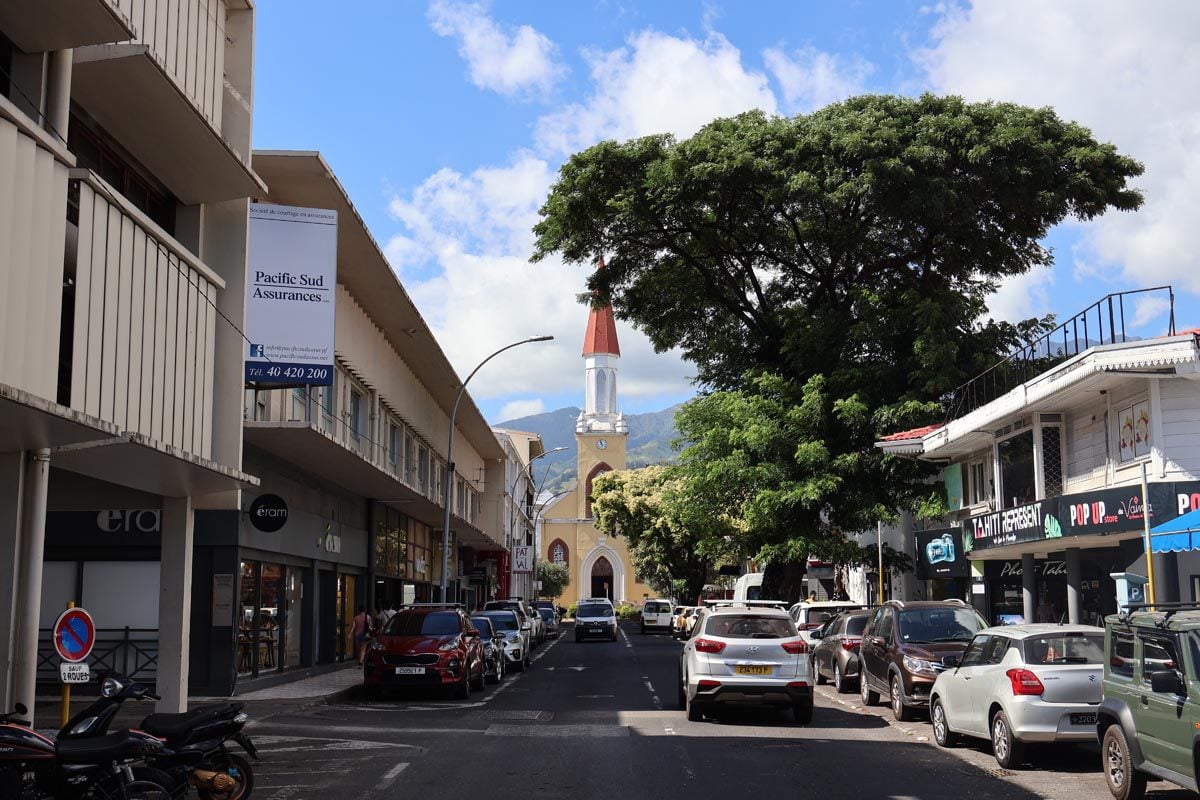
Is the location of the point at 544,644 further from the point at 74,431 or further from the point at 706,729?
the point at 74,431

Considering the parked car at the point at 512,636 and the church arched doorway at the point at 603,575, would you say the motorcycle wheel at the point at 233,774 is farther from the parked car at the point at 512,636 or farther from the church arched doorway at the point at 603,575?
the church arched doorway at the point at 603,575

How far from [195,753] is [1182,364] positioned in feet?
53.0

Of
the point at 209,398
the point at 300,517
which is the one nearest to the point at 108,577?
the point at 300,517

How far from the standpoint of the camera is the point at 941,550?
104 feet

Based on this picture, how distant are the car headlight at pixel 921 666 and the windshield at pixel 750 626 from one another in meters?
1.78

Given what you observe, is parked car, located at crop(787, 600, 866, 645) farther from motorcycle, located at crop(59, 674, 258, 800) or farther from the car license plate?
motorcycle, located at crop(59, 674, 258, 800)

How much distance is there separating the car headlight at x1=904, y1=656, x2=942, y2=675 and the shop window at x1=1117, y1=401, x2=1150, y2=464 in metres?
6.29

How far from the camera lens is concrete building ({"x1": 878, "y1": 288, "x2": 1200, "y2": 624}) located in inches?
772

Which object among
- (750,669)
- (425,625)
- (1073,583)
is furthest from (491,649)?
(1073,583)

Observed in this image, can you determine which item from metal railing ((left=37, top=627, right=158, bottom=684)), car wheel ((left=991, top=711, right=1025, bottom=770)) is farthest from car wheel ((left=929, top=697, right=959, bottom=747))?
metal railing ((left=37, top=627, right=158, bottom=684))

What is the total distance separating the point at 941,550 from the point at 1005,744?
19.8m

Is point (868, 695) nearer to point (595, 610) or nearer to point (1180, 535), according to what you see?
point (1180, 535)

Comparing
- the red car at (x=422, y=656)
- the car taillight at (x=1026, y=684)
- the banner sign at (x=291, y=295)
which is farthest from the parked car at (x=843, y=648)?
the banner sign at (x=291, y=295)

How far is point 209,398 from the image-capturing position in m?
14.9
